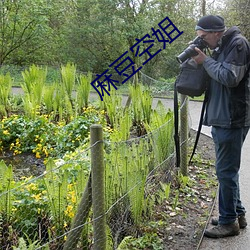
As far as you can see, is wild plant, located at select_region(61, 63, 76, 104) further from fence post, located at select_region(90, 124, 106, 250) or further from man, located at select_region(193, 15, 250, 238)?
fence post, located at select_region(90, 124, 106, 250)

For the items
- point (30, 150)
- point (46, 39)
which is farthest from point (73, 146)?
point (46, 39)

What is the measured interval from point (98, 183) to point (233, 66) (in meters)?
1.33

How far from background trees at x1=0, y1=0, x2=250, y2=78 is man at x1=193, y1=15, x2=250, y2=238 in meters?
12.1

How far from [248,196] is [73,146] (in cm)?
238

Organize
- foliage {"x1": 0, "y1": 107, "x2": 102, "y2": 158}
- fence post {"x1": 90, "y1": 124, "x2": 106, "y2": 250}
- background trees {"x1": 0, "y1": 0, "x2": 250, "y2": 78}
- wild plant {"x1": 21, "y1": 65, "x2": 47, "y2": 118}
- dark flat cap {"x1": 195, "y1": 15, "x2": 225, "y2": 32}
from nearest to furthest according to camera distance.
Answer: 1. fence post {"x1": 90, "y1": 124, "x2": 106, "y2": 250}
2. dark flat cap {"x1": 195, "y1": 15, "x2": 225, "y2": 32}
3. foliage {"x1": 0, "y1": 107, "x2": 102, "y2": 158}
4. wild plant {"x1": 21, "y1": 65, "x2": 47, "y2": 118}
5. background trees {"x1": 0, "y1": 0, "x2": 250, "y2": 78}

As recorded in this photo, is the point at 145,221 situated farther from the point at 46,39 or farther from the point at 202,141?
the point at 46,39

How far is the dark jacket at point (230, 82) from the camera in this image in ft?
9.50

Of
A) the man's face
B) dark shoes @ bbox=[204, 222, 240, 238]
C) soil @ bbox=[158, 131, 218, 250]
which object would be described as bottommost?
soil @ bbox=[158, 131, 218, 250]

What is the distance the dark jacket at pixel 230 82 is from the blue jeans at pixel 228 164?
0.09m

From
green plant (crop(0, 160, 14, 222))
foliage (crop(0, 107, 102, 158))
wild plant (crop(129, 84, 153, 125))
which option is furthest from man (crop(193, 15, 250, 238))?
wild plant (crop(129, 84, 153, 125))

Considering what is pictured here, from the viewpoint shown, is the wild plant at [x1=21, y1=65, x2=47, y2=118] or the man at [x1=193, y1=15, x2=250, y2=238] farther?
the wild plant at [x1=21, y1=65, x2=47, y2=118]

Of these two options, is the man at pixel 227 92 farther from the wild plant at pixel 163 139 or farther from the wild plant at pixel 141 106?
the wild plant at pixel 141 106

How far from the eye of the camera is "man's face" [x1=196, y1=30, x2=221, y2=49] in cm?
309

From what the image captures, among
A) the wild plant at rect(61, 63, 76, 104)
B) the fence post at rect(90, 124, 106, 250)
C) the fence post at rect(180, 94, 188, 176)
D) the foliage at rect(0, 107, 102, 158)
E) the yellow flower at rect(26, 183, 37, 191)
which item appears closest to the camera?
the fence post at rect(90, 124, 106, 250)
